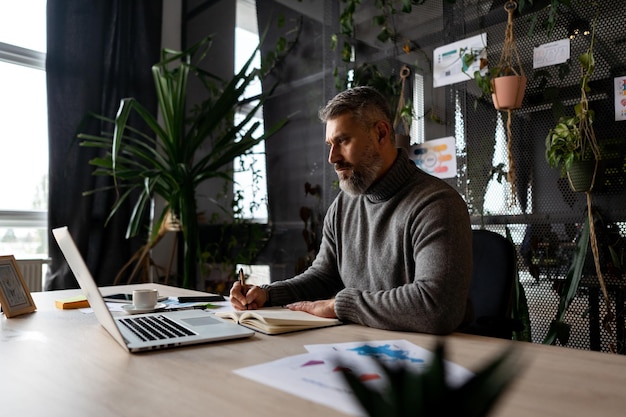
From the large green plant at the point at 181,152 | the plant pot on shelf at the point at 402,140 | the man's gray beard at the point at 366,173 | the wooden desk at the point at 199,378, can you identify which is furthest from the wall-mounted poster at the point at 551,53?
the wooden desk at the point at 199,378

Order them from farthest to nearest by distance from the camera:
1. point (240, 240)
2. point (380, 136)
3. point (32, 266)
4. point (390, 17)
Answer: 1. point (240, 240)
2. point (32, 266)
3. point (390, 17)
4. point (380, 136)

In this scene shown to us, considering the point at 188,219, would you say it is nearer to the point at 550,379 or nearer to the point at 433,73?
the point at 433,73

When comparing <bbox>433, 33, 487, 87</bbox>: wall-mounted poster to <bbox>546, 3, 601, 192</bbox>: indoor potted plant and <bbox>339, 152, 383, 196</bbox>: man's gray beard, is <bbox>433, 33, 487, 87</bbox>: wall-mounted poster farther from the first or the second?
<bbox>339, 152, 383, 196</bbox>: man's gray beard

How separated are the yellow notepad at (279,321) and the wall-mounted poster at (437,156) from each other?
1325mm

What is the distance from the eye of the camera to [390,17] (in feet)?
9.03

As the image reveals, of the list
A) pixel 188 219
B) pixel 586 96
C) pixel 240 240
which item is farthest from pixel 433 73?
pixel 240 240

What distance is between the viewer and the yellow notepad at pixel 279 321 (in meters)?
1.19

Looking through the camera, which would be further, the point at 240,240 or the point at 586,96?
the point at 240,240

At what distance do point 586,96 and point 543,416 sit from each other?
5.67 ft

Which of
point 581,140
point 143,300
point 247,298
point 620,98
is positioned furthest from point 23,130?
point 620,98

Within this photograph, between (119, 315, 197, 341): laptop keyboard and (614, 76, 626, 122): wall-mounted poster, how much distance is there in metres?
1.75

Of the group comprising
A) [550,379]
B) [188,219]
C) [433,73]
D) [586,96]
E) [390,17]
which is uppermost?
[390,17]

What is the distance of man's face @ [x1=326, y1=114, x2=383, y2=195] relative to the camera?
1706mm

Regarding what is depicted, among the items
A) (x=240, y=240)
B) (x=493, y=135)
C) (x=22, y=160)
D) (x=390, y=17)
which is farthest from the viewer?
(x=240, y=240)
